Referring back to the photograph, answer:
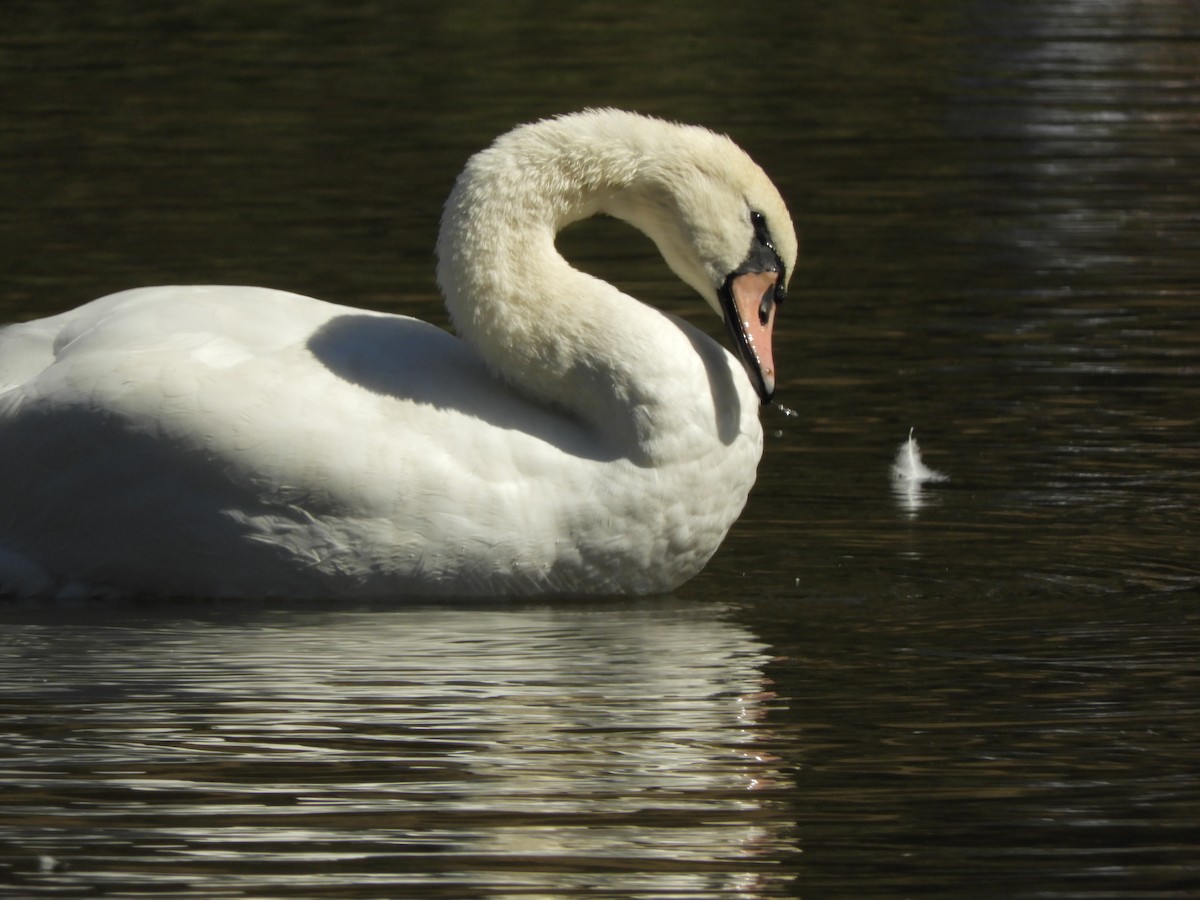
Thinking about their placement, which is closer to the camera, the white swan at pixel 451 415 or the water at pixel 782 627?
the water at pixel 782 627

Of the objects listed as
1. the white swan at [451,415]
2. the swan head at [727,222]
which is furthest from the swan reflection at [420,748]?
the swan head at [727,222]

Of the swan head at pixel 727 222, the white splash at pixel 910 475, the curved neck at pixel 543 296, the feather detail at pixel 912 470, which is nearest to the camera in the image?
the curved neck at pixel 543 296

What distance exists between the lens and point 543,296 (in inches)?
275

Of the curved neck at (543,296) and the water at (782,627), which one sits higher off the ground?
the curved neck at (543,296)

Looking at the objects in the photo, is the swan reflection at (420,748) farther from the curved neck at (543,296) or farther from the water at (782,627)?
the curved neck at (543,296)

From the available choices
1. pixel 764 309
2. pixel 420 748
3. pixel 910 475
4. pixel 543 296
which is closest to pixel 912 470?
pixel 910 475

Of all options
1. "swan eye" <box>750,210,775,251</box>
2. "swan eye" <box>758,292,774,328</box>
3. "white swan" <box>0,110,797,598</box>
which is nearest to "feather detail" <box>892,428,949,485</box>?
"white swan" <box>0,110,797,598</box>

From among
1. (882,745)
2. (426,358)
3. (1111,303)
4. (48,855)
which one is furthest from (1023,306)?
(48,855)

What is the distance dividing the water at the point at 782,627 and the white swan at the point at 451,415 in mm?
161

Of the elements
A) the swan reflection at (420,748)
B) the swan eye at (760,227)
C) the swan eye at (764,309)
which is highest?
the swan eye at (760,227)

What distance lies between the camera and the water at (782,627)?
4.84 meters

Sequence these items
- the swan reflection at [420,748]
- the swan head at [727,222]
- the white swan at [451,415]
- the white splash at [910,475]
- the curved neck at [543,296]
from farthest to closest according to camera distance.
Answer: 1. the white splash at [910,475]
2. the swan head at [727,222]
3. the curved neck at [543,296]
4. the white swan at [451,415]
5. the swan reflection at [420,748]

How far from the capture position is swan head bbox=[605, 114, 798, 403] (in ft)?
23.0

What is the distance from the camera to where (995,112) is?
15578mm
